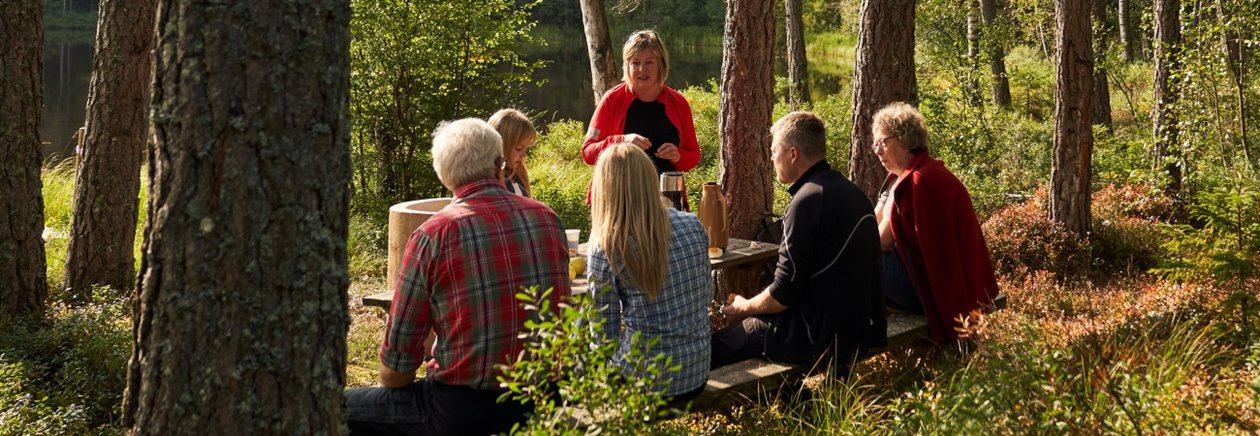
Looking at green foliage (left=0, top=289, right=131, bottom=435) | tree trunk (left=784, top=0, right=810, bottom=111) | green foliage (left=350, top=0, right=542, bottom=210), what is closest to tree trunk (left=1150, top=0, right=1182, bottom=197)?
green foliage (left=350, top=0, right=542, bottom=210)

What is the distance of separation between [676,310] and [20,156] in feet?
12.9

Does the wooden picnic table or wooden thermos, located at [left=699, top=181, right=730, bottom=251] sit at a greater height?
wooden thermos, located at [left=699, top=181, right=730, bottom=251]

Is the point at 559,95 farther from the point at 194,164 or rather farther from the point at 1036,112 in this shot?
the point at 194,164

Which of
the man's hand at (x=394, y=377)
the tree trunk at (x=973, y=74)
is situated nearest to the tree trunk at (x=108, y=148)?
the man's hand at (x=394, y=377)

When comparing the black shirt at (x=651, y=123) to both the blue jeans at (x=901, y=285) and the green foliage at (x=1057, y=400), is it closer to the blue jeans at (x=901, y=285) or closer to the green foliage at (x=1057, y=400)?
the blue jeans at (x=901, y=285)

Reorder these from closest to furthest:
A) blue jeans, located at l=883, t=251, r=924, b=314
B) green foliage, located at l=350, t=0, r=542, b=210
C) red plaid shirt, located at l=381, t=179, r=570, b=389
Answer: red plaid shirt, located at l=381, t=179, r=570, b=389
blue jeans, located at l=883, t=251, r=924, b=314
green foliage, located at l=350, t=0, r=542, b=210

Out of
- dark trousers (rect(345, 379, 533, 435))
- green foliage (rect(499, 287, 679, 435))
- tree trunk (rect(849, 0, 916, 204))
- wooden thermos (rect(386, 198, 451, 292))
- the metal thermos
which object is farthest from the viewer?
tree trunk (rect(849, 0, 916, 204))

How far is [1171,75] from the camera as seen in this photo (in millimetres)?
9992

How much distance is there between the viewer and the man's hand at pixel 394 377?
3.67 m

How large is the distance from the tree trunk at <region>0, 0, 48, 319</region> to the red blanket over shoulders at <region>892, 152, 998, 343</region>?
453cm

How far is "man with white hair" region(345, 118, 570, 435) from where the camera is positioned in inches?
140

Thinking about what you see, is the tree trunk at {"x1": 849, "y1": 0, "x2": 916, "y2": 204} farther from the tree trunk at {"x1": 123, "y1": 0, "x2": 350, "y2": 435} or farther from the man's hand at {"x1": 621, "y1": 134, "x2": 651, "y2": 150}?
the tree trunk at {"x1": 123, "y1": 0, "x2": 350, "y2": 435}

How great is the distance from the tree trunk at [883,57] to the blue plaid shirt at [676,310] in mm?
3651

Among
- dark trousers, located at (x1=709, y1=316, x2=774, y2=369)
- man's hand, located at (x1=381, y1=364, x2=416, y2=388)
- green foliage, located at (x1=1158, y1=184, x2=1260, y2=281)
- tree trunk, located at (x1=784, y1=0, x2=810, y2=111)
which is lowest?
dark trousers, located at (x1=709, y1=316, x2=774, y2=369)
